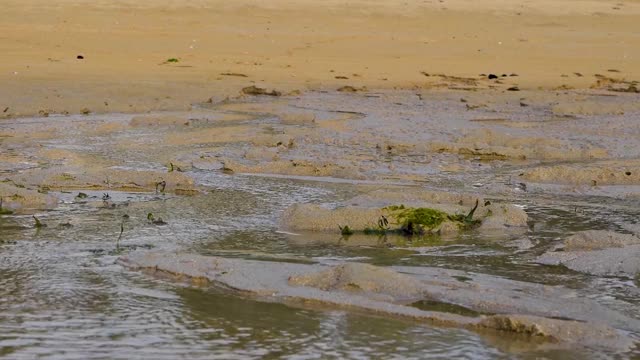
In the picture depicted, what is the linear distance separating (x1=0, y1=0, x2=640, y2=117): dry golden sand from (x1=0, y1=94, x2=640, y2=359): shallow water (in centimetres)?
391

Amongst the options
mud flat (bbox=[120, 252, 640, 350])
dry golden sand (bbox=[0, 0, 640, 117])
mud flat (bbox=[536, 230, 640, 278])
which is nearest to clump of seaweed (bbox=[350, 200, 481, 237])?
mud flat (bbox=[536, 230, 640, 278])

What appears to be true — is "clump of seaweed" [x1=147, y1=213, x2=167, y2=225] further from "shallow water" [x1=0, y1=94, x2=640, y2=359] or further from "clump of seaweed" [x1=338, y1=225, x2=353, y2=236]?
"clump of seaweed" [x1=338, y1=225, x2=353, y2=236]

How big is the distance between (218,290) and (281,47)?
10.1 metres

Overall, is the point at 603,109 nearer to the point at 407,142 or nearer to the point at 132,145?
the point at 407,142

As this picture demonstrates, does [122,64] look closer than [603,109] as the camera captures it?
No

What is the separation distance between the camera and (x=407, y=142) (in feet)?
26.5

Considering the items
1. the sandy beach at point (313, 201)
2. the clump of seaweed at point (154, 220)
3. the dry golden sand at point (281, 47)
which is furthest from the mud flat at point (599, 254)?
the dry golden sand at point (281, 47)

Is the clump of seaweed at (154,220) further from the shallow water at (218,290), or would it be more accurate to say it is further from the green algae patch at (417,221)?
the green algae patch at (417,221)

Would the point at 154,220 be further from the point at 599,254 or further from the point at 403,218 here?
the point at 599,254

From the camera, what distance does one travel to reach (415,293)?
4211 millimetres

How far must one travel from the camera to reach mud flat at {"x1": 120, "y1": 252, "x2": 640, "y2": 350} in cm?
382

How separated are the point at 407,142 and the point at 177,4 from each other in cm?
1035

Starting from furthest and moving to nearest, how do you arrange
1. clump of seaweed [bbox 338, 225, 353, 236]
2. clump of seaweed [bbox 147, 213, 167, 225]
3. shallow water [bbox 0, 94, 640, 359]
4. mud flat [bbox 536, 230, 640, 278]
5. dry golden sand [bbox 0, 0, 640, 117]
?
dry golden sand [bbox 0, 0, 640, 117], clump of seaweed [bbox 147, 213, 167, 225], clump of seaweed [bbox 338, 225, 353, 236], mud flat [bbox 536, 230, 640, 278], shallow water [bbox 0, 94, 640, 359]

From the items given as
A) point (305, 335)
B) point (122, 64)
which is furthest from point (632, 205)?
point (122, 64)
